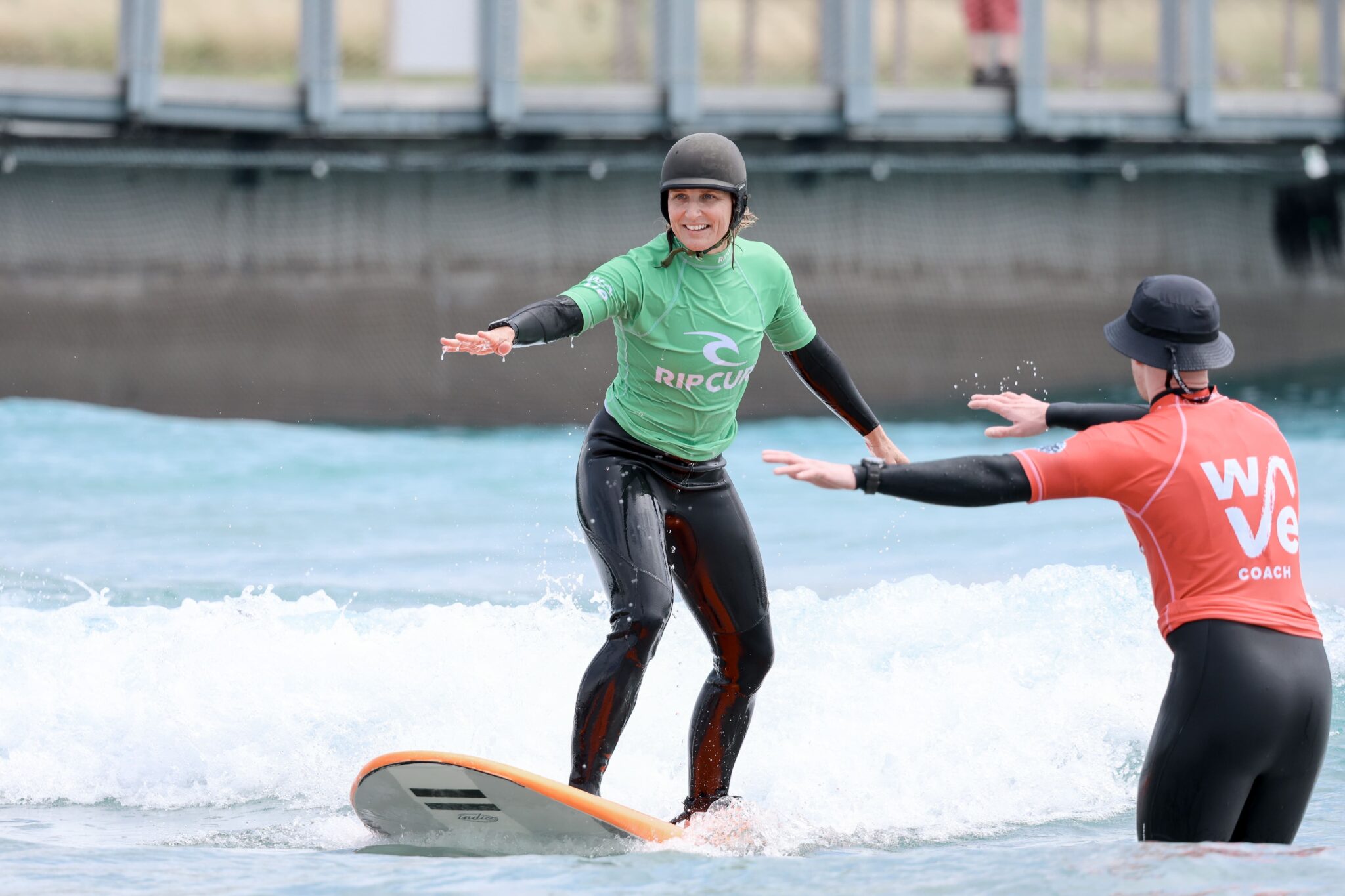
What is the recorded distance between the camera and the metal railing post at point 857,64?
15.1 m

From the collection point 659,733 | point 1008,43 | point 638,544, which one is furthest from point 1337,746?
point 1008,43

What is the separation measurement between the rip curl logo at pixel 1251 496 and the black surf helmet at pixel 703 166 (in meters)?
1.61

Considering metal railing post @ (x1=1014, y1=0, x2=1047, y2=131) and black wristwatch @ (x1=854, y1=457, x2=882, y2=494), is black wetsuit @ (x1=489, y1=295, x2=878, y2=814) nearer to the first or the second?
black wristwatch @ (x1=854, y1=457, x2=882, y2=494)

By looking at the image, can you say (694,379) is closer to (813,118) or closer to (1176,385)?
(1176,385)

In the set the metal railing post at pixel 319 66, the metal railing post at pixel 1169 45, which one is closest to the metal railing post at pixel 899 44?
the metal railing post at pixel 1169 45

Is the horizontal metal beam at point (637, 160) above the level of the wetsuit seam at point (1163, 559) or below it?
above

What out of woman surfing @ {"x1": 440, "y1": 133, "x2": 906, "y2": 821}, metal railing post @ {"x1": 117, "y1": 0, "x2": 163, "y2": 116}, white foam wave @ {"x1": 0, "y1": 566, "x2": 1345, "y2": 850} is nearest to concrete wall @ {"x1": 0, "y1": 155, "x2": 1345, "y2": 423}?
metal railing post @ {"x1": 117, "y1": 0, "x2": 163, "y2": 116}

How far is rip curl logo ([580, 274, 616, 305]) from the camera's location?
14.1 ft

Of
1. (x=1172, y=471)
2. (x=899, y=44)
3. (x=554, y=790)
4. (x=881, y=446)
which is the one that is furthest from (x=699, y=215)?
(x=899, y=44)

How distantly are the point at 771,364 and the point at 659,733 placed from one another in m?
11.2

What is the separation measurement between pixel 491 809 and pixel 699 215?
1.80 meters

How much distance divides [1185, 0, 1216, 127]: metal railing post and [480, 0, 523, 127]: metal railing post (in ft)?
23.6

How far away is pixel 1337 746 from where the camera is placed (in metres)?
6.00

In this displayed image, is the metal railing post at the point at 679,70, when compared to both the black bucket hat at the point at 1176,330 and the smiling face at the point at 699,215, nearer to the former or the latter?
the smiling face at the point at 699,215
